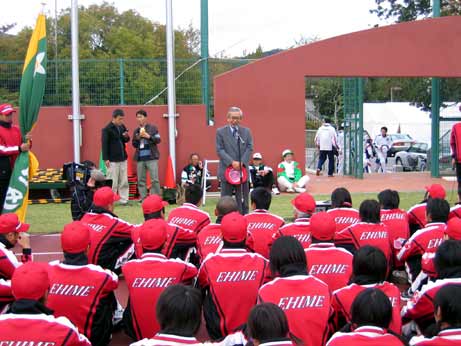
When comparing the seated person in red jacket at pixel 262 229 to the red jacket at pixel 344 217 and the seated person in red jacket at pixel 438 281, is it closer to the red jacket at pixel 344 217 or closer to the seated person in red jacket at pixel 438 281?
the red jacket at pixel 344 217

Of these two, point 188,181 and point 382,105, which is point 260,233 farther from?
point 382,105

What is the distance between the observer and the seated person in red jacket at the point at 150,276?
15.3ft

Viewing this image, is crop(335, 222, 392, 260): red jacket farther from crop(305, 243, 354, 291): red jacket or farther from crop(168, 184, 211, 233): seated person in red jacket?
crop(168, 184, 211, 233): seated person in red jacket

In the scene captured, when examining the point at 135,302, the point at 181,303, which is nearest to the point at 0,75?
the point at 135,302

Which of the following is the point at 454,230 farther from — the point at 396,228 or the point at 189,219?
the point at 189,219

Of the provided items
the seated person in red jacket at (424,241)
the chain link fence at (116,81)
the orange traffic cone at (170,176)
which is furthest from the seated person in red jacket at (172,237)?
the chain link fence at (116,81)

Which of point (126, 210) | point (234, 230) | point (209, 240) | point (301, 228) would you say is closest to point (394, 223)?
point (301, 228)

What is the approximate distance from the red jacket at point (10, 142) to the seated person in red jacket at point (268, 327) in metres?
6.86

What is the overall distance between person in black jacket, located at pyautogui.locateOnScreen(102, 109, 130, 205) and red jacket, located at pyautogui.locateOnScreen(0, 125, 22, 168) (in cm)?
331

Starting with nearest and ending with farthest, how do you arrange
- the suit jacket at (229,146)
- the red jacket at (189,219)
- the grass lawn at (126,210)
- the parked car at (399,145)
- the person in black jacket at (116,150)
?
the red jacket at (189,219) → the suit jacket at (229,146) → the grass lawn at (126,210) → the person in black jacket at (116,150) → the parked car at (399,145)

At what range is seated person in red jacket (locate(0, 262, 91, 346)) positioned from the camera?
11.3 ft

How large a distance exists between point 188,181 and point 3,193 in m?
5.27

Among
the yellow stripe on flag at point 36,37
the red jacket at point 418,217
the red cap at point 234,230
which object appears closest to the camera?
the red cap at point 234,230

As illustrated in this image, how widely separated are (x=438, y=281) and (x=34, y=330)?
256cm
